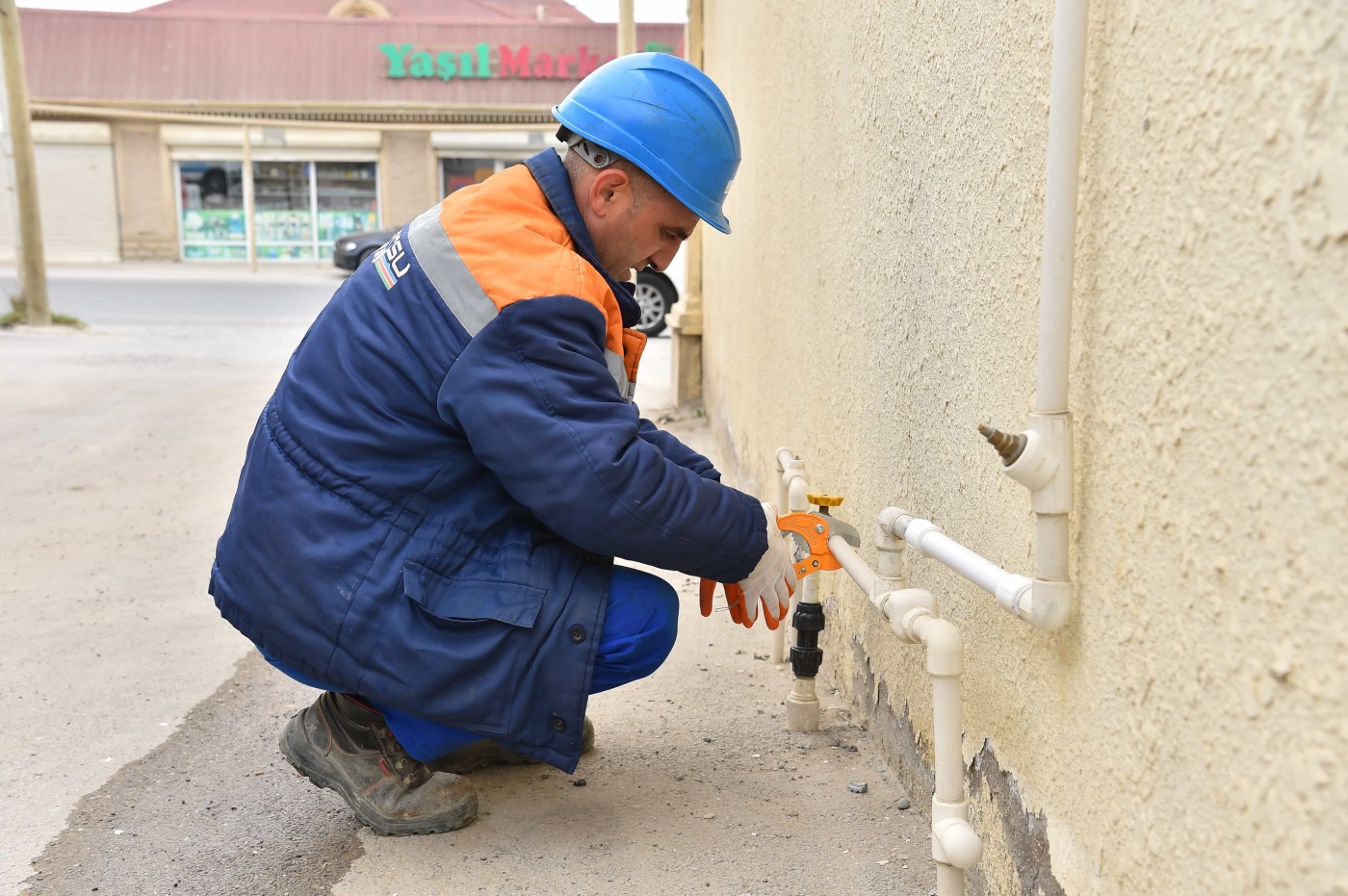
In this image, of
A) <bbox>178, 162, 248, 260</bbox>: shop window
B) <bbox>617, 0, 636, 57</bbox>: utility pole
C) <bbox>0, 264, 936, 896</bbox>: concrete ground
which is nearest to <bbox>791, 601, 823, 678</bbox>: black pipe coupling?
<bbox>0, 264, 936, 896</bbox>: concrete ground

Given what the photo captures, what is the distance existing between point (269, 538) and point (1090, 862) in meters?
1.49

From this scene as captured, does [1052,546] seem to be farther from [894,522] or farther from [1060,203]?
[894,522]

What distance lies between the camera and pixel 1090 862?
1456 mm

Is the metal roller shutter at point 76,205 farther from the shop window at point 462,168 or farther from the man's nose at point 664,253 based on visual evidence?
the man's nose at point 664,253

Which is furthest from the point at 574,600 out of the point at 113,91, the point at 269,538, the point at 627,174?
the point at 113,91

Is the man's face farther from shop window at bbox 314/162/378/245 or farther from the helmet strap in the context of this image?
shop window at bbox 314/162/378/245

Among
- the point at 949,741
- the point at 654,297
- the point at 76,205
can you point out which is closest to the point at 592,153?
the point at 949,741

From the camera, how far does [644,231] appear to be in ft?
7.23

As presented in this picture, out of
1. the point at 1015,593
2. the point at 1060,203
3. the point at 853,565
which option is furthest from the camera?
the point at 853,565

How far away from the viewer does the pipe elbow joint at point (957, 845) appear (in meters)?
1.67

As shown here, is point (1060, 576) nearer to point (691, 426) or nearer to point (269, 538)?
point (269, 538)

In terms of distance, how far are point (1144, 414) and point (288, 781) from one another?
201cm

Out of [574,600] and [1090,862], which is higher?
[574,600]

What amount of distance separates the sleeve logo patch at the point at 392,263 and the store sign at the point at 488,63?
868 inches
